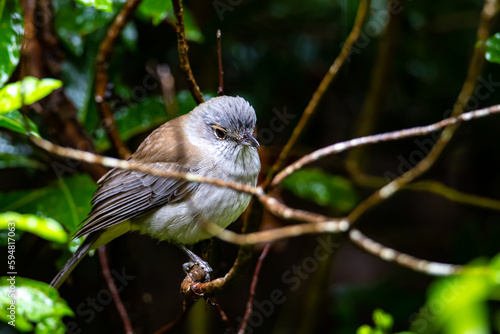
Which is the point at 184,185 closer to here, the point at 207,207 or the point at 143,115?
the point at 207,207

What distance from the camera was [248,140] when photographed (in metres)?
3.60

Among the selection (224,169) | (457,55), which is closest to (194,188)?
(224,169)

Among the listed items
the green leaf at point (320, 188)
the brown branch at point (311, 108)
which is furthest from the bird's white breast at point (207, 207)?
the brown branch at point (311, 108)

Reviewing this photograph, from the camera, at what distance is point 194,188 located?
11.7ft

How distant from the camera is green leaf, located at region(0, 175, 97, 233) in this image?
11.9 feet

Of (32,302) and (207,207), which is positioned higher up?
(207,207)

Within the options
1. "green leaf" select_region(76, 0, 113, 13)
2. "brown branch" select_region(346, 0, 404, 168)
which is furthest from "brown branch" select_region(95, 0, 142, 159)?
"brown branch" select_region(346, 0, 404, 168)

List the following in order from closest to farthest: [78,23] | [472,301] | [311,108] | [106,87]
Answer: [472,301] → [311,108] → [106,87] → [78,23]

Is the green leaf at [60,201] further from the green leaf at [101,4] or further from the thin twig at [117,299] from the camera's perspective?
the green leaf at [101,4]

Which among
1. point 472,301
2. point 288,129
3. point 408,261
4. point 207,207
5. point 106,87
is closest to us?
point 472,301

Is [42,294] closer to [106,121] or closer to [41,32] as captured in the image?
[106,121]

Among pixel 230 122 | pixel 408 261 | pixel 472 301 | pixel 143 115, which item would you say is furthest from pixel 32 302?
pixel 143 115

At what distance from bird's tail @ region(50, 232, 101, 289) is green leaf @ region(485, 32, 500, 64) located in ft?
8.35

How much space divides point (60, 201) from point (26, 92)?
1835mm
